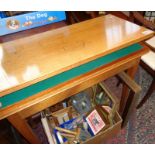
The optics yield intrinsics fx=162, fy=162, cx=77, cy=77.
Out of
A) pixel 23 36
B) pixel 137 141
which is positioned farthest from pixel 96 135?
pixel 23 36

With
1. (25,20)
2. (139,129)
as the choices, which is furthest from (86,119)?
(25,20)

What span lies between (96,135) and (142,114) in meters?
0.56

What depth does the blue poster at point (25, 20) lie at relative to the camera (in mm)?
837

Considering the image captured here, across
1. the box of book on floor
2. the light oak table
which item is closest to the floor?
the box of book on floor

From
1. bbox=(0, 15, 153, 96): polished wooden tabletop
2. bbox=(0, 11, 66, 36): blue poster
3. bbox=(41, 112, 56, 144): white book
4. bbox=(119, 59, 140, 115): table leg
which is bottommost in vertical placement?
bbox=(41, 112, 56, 144): white book

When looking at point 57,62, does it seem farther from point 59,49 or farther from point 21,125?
point 21,125

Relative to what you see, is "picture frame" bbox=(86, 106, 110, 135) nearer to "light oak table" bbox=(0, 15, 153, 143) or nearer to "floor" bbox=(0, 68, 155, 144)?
"floor" bbox=(0, 68, 155, 144)

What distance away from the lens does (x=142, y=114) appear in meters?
1.43

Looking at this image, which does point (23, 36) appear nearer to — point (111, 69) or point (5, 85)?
point (5, 85)

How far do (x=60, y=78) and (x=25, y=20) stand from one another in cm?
37

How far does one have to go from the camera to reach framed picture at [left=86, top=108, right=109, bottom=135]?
1.15m

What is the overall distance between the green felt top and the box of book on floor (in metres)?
0.33

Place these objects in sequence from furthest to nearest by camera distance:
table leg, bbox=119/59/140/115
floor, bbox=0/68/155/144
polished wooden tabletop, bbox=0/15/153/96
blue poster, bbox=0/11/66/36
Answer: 1. floor, bbox=0/68/155/144
2. table leg, bbox=119/59/140/115
3. blue poster, bbox=0/11/66/36
4. polished wooden tabletop, bbox=0/15/153/96

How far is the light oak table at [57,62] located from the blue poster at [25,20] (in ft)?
0.22
